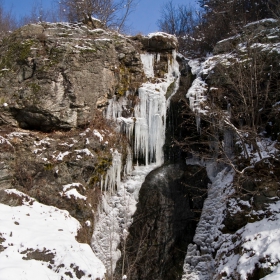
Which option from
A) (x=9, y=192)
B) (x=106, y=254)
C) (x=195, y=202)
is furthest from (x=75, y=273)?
(x=195, y=202)

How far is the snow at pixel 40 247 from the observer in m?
4.96

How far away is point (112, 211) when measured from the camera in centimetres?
853

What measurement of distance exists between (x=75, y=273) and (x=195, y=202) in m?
4.63

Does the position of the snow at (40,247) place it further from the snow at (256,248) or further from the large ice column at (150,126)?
the large ice column at (150,126)

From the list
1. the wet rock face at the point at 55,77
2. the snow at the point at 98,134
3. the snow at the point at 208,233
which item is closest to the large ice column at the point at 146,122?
the wet rock face at the point at 55,77

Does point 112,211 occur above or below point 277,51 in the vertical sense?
below

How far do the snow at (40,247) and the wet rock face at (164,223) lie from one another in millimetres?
1439

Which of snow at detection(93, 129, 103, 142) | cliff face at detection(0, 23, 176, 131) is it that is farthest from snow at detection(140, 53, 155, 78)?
snow at detection(93, 129, 103, 142)

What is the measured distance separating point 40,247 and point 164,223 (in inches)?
145

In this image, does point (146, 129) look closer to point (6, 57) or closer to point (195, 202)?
point (195, 202)

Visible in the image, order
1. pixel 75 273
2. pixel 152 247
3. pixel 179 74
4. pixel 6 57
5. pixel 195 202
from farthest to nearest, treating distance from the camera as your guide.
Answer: pixel 179 74 < pixel 6 57 < pixel 195 202 < pixel 152 247 < pixel 75 273

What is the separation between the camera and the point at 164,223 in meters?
8.14

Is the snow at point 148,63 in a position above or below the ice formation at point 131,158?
above

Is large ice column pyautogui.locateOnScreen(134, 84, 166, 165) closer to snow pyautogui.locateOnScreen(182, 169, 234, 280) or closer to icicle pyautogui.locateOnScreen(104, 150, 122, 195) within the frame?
icicle pyautogui.locateOnScreen(104, 150, 122, 195)
